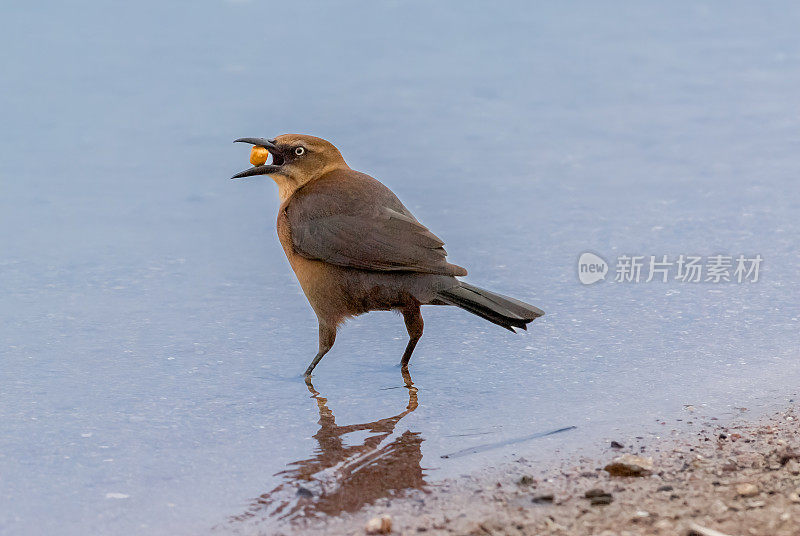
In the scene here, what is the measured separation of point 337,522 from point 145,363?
217 centimetres

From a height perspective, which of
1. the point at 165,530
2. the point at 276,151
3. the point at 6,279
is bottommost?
the point at 165,530

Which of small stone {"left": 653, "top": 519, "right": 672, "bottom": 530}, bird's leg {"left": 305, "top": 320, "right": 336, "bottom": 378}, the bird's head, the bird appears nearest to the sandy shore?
small stone {"left": 653, "top": 519, "right": 672, "bottom": 530}

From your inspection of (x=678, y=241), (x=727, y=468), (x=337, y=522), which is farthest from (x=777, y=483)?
(x=678, y=241)

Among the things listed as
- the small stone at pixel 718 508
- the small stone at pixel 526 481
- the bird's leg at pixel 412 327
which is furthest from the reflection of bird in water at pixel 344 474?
the small stone at pixel 718 508

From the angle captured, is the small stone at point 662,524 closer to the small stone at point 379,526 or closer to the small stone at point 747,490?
the small stone at point 747,490

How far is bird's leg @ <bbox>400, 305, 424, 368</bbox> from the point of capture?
20.6 ft

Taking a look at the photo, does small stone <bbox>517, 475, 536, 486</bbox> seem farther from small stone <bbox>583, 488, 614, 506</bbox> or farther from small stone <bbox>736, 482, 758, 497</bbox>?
small stone <bbox>736, 482, 758, 497</bbox>

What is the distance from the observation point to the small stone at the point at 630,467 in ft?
15.9

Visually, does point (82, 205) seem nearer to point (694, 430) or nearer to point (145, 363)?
point (145, 363)

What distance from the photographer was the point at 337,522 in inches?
179

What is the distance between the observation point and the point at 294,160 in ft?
21.4

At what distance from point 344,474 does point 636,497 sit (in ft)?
3.88

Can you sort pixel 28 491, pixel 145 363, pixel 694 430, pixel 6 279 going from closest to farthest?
pixel 28 491 → pixel 694 430 → pixel 145 363 → pixel 6 279

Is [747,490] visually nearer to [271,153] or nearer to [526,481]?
[526,481]
